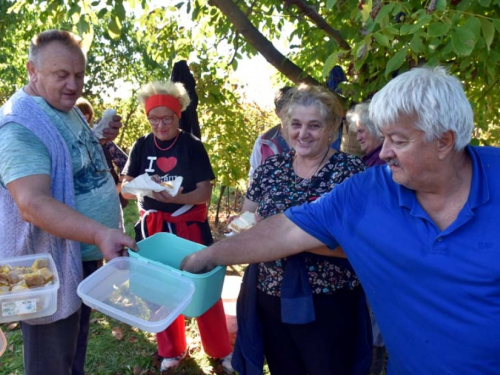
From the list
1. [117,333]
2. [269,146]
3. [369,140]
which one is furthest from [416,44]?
[117,333]

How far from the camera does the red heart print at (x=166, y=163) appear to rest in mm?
3268

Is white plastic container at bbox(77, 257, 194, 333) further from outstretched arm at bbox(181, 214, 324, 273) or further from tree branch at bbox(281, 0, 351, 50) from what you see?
tree branch at bbox(281, 0, 351, 50)

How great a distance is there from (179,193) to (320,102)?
4.58 ft

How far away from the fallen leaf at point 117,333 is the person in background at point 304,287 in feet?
5.99

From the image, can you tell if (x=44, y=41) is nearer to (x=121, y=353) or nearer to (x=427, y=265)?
(x=427, y=265)

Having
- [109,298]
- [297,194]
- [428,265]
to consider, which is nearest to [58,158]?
[109,298]

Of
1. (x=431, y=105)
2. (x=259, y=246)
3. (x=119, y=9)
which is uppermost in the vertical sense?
(x=119, y=9)

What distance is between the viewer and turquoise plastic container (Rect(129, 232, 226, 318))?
70.4 inches

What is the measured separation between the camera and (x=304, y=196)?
2084mm

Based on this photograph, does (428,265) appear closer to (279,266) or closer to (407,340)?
(407,340)

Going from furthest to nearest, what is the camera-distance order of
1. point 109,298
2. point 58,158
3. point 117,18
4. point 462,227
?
point 117,18, point 58,158, point 109,298, point 462,227

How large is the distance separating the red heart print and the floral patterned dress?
3.87 feet

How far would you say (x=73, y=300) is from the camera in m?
1.95

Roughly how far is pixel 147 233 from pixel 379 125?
225cm
